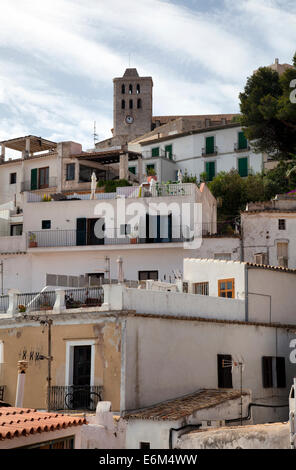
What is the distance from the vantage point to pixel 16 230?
43.4 metres

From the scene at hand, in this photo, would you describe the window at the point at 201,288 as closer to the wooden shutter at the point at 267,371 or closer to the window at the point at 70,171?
the wooden shutter at the point at 267,371

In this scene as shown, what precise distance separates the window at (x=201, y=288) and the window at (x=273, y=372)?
352cm

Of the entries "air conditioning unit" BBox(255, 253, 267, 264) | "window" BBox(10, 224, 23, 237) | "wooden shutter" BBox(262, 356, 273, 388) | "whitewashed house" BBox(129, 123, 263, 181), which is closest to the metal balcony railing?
"air conditioning unit" BBox(255, 253, 267, 264)

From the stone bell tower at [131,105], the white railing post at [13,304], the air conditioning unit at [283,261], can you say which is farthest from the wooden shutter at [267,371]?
the stone bell tower at [131,105]

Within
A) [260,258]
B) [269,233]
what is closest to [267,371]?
[260,258]

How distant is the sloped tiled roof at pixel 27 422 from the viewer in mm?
12882

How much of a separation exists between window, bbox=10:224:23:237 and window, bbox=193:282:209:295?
17146 mm

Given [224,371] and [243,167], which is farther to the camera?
[243,167]

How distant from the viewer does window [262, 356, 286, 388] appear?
1037 inches

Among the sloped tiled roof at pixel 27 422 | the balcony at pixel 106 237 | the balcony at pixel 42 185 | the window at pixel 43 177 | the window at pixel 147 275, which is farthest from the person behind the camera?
the window at pixel 43 177

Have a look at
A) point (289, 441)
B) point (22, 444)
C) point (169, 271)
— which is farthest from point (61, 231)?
point (22, 444)

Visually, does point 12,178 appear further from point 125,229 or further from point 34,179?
point 125,229

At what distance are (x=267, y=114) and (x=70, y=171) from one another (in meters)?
15.8

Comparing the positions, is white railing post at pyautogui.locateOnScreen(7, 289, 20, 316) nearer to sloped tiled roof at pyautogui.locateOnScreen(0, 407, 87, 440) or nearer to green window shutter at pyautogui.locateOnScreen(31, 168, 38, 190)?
sloped tiled roof at pyautogui.locateOnScreen(0, 407, 87, 440)
